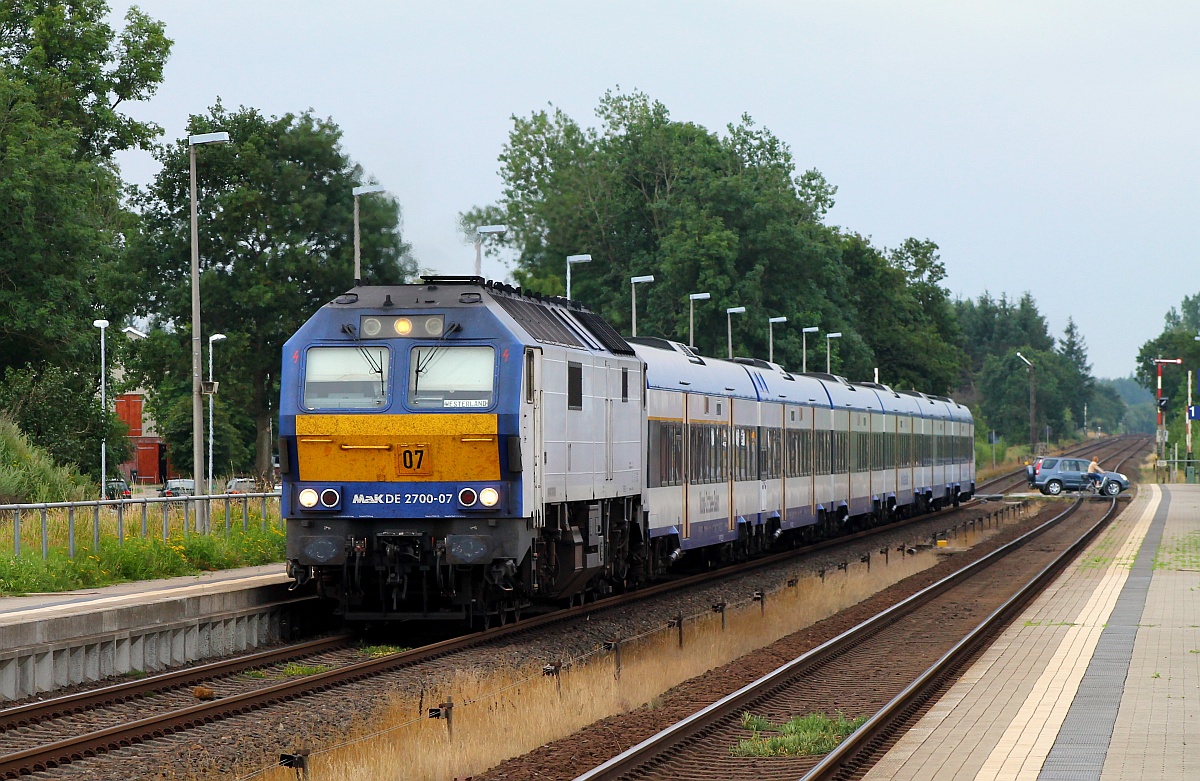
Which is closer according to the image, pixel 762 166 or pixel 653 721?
pixel 653 721

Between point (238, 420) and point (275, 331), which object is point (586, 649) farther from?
point (238, 420)

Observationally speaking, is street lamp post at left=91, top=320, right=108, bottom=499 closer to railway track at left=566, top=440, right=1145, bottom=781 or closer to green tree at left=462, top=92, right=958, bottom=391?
railway track at left=566, top=440, right=1145, bottom=781

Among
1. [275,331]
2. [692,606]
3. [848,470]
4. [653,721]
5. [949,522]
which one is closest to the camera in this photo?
[653,721]

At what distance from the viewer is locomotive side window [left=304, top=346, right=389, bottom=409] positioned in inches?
666

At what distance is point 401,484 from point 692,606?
6574mm

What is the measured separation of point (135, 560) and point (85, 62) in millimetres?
36532

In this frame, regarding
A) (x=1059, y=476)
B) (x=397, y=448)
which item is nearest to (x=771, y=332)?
(x=1059, y=476)

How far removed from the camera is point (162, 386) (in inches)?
2250

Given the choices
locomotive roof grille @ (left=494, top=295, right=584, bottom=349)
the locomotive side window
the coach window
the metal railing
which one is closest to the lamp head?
the metal railing

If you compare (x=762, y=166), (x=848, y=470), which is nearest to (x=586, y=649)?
(x=848, y=470)

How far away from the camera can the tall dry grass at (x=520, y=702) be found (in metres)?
10.5

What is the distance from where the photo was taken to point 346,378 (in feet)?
55.8

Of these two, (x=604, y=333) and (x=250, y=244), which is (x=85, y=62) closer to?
(x=250, y=244)

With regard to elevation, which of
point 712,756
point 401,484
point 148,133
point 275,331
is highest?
point 148,133
